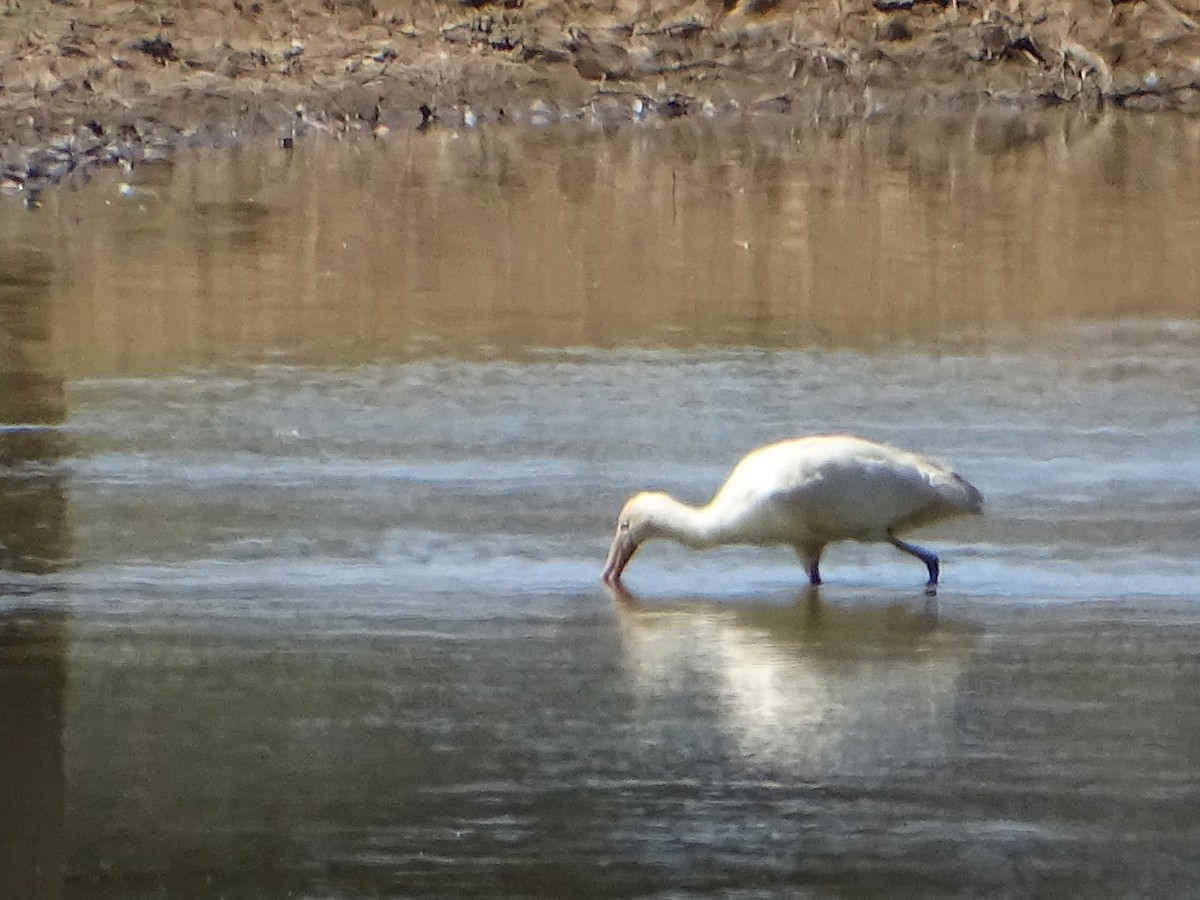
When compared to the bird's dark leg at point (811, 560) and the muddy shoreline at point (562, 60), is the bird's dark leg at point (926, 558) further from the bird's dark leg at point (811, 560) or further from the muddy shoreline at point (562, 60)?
the muddy shoreline at point (562, 60)

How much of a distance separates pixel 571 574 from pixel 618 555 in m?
0.14

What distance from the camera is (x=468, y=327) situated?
33.1ft

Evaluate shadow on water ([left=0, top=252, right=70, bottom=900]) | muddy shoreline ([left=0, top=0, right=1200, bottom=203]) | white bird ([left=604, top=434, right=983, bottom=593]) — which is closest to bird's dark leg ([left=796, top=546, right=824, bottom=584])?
white bird ([left=604, top=434, right=983, bottom=593])

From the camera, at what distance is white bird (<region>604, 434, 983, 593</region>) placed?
6434 millimetres

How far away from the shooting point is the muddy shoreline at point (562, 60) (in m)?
17.2

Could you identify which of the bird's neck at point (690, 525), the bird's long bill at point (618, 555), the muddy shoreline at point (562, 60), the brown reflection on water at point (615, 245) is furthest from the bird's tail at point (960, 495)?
the muddy shoreline at point (562, 60)

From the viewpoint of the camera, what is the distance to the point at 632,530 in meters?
6.58

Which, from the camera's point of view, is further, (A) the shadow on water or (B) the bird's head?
(B) the bird's head

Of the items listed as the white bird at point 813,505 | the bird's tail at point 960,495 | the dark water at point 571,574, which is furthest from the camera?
the bird's tail at point 960,495

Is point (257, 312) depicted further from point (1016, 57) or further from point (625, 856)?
point (1016, 57)

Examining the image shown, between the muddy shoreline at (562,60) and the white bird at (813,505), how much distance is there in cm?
1014

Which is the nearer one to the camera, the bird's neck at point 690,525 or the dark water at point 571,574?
the dark water at point 571,574

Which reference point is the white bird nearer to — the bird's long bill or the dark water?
the bird's long bill

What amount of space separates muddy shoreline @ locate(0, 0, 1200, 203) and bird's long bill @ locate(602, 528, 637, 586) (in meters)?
10.1
